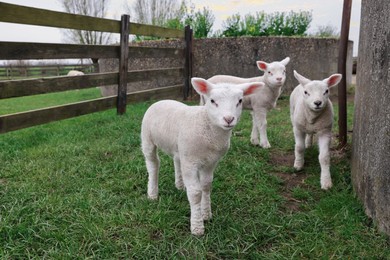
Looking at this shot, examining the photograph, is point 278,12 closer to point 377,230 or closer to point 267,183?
point 267,183

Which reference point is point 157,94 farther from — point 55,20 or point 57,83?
point 55,20

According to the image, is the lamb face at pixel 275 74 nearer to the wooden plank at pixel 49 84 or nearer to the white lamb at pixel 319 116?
the white lamb at pixel 319 116

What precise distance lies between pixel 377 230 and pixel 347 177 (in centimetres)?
110

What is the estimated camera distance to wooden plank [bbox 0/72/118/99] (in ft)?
17.3

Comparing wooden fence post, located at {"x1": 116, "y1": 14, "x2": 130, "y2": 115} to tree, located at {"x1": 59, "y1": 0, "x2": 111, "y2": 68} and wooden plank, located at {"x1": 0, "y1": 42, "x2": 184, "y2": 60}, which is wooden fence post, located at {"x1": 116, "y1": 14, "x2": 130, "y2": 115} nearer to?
wooden plank, located at {"x1": 0, "y1": 42, "x2": 184, "y2": 60}

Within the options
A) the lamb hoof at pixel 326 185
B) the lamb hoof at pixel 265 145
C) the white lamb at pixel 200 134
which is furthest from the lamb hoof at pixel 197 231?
the lamb hoof at pixel 265 145

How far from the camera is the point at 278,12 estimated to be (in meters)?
11.6

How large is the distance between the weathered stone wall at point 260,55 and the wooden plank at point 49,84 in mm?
3257

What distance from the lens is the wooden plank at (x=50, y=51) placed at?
5.24 metres

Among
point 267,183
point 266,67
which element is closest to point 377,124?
point 267,183

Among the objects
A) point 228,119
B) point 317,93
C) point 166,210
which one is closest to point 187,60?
point 317,93

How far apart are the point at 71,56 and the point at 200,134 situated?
4.37 metres

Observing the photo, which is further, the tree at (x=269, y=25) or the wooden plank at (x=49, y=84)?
the tree at (x=269, y=25)

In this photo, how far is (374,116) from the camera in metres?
3.04
